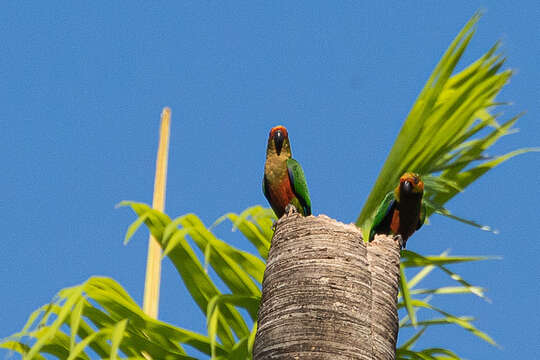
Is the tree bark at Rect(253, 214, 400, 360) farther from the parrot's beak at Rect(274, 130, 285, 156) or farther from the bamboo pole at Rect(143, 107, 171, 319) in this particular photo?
the bamboo pole at Rect(143, 107, 171, 319)

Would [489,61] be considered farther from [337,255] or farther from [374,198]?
[337,255]

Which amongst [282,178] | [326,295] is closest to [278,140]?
[282,178]

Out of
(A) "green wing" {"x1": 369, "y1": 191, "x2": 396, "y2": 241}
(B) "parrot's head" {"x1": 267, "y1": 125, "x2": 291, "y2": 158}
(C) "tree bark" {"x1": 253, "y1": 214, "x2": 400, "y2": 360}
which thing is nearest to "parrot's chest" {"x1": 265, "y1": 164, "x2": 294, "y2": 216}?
(B) "parrot's head" {"x1": 267, "y1": 125, "x2": 291, "y2": 158}

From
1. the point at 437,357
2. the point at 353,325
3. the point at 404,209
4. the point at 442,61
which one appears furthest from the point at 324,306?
the point at 442,61

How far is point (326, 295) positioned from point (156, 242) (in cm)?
343

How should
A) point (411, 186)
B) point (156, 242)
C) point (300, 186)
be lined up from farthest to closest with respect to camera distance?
point (156, 242) → point (411, 186) → point (300, 186)

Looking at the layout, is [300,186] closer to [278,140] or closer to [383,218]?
[278,140]

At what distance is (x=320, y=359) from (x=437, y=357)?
2235 millimetres

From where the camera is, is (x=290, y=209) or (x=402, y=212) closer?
(x=290, y=209)

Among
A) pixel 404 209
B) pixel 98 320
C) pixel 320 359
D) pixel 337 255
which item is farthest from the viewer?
pixel 98 320

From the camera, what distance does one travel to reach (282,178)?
14.4ft

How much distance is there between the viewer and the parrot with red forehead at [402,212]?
445 centimetres

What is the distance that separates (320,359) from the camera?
3.06 meters

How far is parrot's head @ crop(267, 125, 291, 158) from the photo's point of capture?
450cm
